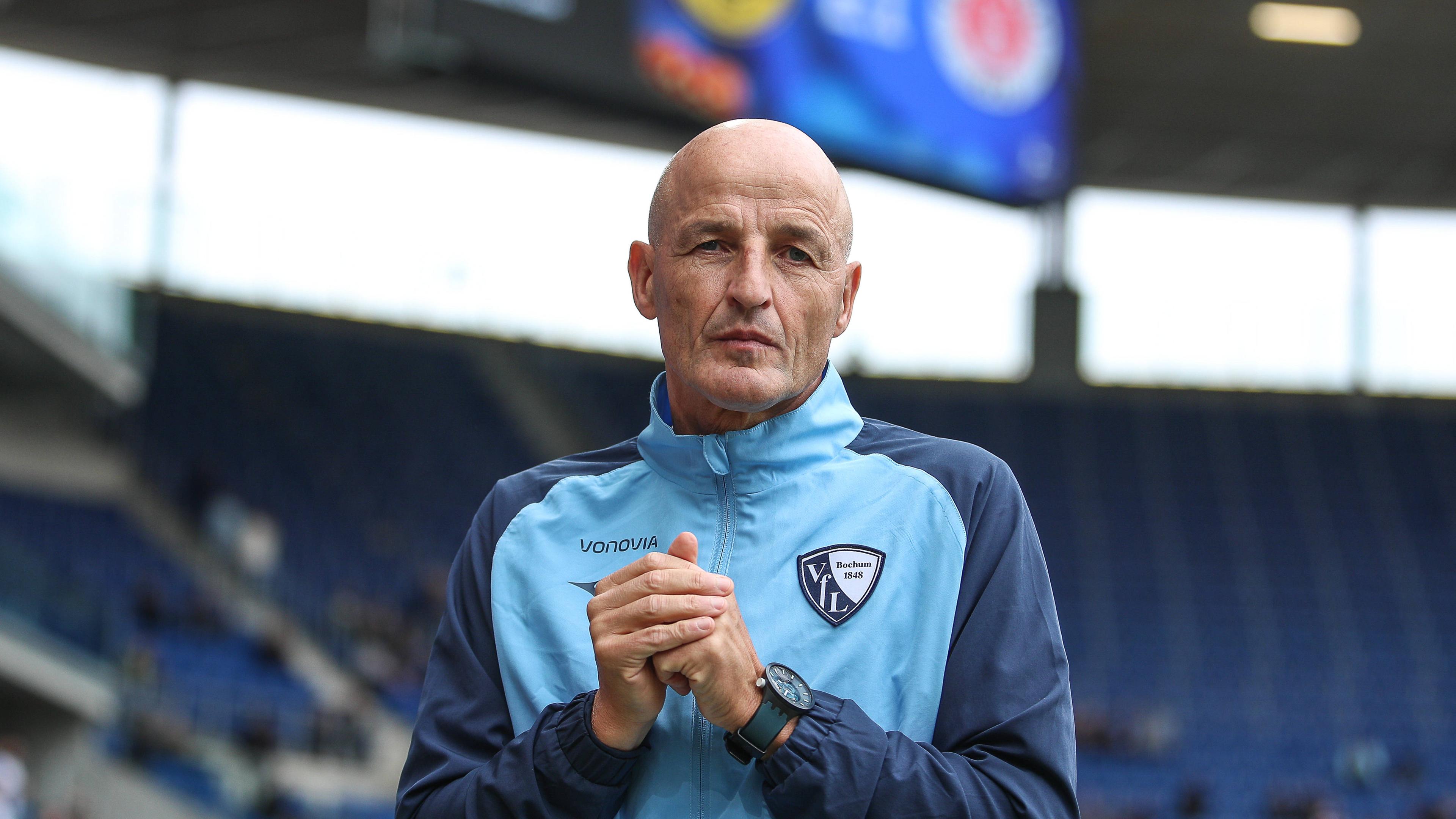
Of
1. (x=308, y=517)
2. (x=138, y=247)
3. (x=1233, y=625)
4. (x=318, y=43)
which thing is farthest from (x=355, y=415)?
(x=1233, y=625)

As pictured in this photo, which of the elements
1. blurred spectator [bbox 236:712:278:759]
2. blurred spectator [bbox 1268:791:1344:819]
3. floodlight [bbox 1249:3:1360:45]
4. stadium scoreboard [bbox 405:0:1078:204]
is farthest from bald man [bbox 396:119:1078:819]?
floodlight [bbox 1249:3:1360:45]

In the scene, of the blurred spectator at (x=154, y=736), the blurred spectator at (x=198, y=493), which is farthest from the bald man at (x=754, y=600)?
the blurred spectator at (x=198, y=493)

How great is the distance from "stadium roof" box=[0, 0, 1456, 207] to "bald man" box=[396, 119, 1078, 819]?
13.9 meters

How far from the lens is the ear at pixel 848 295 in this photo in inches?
60.6

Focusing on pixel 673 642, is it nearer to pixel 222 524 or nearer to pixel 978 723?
pixel 978 723

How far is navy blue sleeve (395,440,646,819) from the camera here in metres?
1.33

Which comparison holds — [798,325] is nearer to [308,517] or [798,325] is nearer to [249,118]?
[308,517]

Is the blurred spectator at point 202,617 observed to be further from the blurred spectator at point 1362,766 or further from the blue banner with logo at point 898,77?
the blurred spectator at point 1362,766

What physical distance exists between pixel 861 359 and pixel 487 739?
59.5 ft

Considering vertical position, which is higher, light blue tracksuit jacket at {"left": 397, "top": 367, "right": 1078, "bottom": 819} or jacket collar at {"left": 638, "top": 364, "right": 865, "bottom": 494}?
jacket collar at {"left": 638, "top": 364, "right": 865, "bottom": 494}

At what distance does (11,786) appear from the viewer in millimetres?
8594

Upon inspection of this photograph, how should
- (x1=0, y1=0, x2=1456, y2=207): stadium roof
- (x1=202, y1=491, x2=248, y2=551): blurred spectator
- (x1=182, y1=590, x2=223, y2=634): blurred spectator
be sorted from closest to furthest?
(x1=182, y1=590, x2=223, y2=634): blurred spectator
(x1=202, y1=491, x2=248, y2=551): blurred spectator
(x1=0, y1=0, x2=1456, y2=207): stadium roof

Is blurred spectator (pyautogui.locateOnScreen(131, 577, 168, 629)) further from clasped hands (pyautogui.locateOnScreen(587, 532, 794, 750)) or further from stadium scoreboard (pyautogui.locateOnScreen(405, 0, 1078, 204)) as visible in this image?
clasped hands (pyautogui.locateOnScreen(587, 532, 794, 750))

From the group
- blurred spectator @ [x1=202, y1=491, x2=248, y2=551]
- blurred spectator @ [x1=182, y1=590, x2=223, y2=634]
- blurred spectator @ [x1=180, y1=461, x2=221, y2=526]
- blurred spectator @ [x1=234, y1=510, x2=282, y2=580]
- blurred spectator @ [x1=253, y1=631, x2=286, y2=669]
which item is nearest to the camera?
blurred spectator @ [x1=182, y1=590, x2=223, y2=634]
